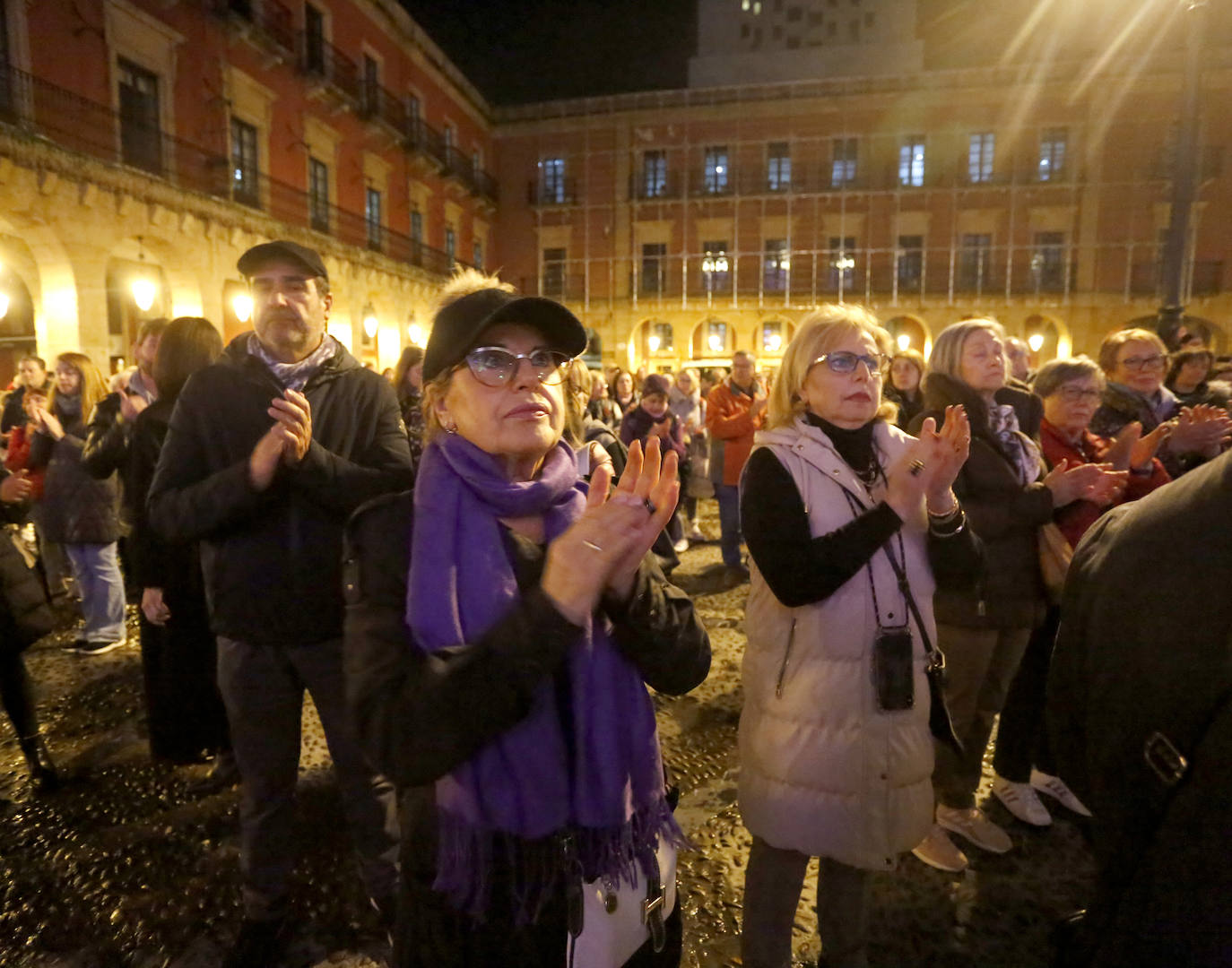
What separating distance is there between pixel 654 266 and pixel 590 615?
95.5ft

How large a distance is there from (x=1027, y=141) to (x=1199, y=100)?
22581 millimetres

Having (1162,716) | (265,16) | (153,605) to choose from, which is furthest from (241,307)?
(1162,716)

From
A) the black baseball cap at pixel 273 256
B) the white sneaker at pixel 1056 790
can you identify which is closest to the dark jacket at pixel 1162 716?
the black baseball cap at pixel 273 256

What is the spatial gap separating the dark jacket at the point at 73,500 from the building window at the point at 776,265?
2617 cm

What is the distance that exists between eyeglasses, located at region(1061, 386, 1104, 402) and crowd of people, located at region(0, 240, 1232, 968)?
19 mm

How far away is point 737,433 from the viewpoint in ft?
21.6

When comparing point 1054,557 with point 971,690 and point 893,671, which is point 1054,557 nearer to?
point 971,690

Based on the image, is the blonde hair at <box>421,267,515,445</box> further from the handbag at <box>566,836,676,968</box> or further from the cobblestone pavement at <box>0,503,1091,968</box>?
the cobblestone pavement at <box>0,503,1091,968</box>

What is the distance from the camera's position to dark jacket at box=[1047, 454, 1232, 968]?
2.95 ft

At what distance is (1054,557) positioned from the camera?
2.70m

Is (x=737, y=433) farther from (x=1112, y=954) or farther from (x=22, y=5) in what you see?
(x=22, y=5)

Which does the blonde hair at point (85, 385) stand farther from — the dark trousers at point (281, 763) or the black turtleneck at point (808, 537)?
the black turtleneck at point (808, 537)

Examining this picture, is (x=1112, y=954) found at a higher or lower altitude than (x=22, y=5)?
lower

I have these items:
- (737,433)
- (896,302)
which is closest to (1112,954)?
(737,433)
